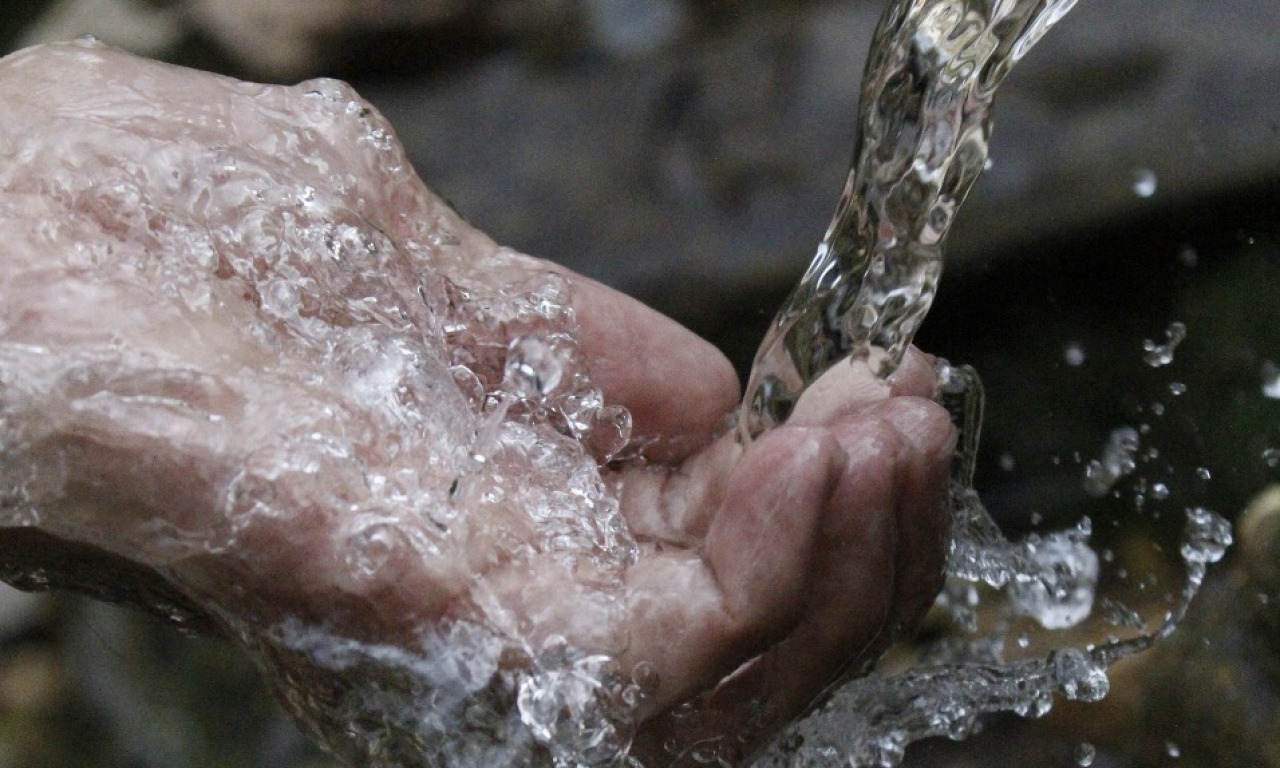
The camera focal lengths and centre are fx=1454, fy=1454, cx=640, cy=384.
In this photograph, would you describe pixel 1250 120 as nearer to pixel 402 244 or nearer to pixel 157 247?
pixel 402 244

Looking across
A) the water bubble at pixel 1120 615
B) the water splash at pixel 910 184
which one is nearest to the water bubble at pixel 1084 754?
the water bubble at pixel 1120 615

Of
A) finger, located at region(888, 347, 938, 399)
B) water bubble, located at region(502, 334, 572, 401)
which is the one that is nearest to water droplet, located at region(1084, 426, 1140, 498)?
finger, located at region(888, 347, 938, 399)

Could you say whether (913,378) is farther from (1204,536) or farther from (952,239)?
(952,239)

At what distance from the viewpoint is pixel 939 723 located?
204cm

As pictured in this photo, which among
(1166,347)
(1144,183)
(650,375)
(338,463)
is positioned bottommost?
(1166,347)

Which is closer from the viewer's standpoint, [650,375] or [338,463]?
[338,463]

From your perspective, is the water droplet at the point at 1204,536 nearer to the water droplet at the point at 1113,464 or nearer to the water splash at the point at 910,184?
the water droplet at the point at 1113,464

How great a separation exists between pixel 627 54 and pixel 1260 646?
218 centimetres

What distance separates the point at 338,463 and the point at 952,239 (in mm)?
1983

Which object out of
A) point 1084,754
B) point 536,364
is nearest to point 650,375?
point 536,364

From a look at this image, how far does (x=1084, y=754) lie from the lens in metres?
2.37

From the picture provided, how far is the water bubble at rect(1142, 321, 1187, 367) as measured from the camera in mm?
2939

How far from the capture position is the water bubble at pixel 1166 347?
294 centimetres

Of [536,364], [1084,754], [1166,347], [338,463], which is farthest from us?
[1166,347]
